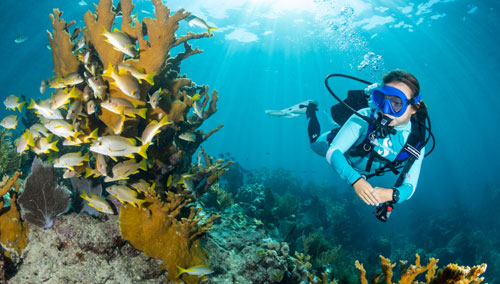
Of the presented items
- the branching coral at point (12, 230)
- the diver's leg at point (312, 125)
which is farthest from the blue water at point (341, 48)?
the branching coral at point (12, 230)

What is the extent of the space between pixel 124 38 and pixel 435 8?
27192mm

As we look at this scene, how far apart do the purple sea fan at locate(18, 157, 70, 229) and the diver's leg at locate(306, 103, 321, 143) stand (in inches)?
227

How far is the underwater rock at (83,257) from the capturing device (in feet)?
8.54

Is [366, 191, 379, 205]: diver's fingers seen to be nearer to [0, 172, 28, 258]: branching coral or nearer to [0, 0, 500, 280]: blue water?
[0, 172, 28, 258]: branching coral

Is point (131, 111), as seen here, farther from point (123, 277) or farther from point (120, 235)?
point (123, 277)

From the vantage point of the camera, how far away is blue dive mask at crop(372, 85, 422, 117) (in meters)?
3.50

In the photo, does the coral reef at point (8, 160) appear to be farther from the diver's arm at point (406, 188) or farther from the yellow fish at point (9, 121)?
the diver's arm at point (406, 188)

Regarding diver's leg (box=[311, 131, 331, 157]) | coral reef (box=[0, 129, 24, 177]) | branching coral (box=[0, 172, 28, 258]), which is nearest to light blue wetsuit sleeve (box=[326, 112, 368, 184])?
diver's leg (box=[311, 131, 331, 157])

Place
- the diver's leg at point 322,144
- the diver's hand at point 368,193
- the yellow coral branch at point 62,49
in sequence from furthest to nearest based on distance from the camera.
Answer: the diver's leg at point 322,144, the yellow coral branch at point 62,49, the diver's hand at point 368,193

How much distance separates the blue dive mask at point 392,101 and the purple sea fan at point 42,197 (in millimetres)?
4568

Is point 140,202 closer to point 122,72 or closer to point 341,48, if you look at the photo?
point 122,72

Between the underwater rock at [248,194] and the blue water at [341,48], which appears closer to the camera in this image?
the underwater rock at [248,194]

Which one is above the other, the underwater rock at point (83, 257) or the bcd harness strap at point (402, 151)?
the bcd harness strap at point (402, 151)

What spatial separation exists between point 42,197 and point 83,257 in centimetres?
88
